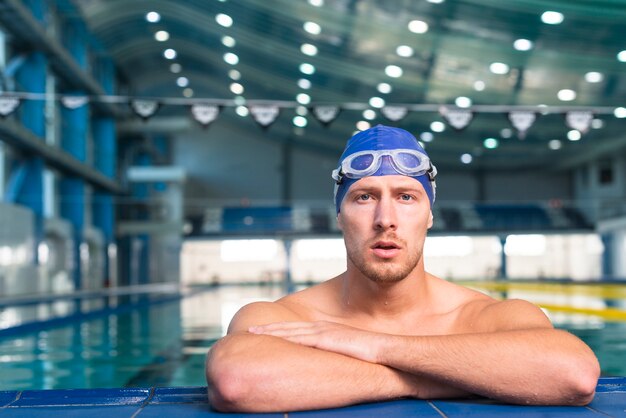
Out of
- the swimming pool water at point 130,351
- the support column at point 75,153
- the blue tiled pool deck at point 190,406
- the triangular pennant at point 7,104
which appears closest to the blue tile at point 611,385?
the blue tiled pool deck at point 190,406

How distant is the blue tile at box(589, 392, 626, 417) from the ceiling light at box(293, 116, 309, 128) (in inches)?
1241

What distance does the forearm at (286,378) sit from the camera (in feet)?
6.00

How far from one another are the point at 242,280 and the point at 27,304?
24768 mm

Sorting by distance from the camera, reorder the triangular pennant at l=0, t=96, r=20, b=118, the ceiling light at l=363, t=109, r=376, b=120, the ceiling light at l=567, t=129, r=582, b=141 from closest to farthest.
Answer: the triangular pennant at l=0, t=96, r=20, b=118 < the ceiling light at l=363, t=109, r=376, b=120 < the ceiling light at l=567, t=129, r=582, b=141

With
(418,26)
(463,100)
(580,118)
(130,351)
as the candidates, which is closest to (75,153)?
(418,26)

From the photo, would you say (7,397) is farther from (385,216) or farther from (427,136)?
(427,136)

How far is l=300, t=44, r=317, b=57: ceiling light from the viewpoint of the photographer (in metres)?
22.6

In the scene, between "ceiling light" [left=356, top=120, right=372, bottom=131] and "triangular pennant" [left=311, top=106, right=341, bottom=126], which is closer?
"triangular pennant" [left=311, top=106, right=341, bottom=126]

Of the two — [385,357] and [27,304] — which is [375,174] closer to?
[385,357]

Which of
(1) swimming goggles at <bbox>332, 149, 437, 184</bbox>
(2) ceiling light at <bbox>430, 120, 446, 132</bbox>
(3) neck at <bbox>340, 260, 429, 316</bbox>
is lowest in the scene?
(3) neck at <bbox>340, 260, 429, 316</bbox>

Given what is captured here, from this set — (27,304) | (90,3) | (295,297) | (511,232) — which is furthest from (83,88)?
(295,297)

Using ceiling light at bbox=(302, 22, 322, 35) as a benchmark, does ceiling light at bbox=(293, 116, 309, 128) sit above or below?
above

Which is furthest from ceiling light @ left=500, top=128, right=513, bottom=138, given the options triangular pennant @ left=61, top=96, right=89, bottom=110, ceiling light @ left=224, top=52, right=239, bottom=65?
triangular pennant @ left=61, top=96, right=89, bottom=110

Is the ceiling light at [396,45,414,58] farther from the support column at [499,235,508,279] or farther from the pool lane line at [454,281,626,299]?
the support column at [499,235,508,279]
